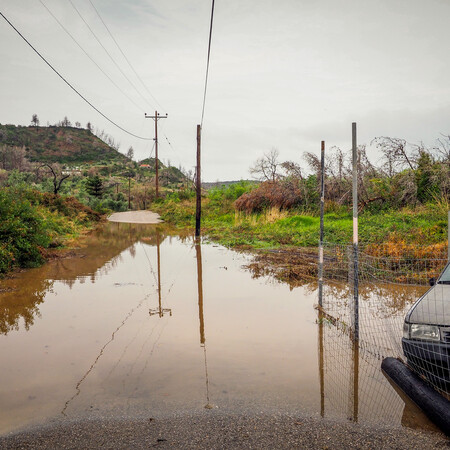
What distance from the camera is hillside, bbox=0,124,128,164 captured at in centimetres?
9431

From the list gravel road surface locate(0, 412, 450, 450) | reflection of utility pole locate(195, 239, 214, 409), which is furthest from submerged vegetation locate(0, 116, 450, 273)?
gravel road surface locate(0, 412, 450, 450)

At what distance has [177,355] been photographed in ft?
19.1

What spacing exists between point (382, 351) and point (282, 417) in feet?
8.04

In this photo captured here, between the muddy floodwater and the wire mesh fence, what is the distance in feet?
0.87

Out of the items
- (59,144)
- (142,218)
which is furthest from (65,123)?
(142,218)

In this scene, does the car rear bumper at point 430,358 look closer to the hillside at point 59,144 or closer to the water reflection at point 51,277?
the water reflection at point 51,277

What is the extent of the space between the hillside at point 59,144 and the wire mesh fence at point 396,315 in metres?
90.9

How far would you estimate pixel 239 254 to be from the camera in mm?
15695

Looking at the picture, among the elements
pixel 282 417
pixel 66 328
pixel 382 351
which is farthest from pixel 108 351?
pixel 382 351

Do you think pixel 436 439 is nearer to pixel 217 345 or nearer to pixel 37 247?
pixel 217 345

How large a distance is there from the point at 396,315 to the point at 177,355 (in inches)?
168

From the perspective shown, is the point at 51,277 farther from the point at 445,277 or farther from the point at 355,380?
the point at 445,277

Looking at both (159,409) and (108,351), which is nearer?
(159,409)

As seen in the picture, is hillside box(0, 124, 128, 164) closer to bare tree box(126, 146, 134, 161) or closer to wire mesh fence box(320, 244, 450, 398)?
bare tree box(126, 146, 134, 161)
